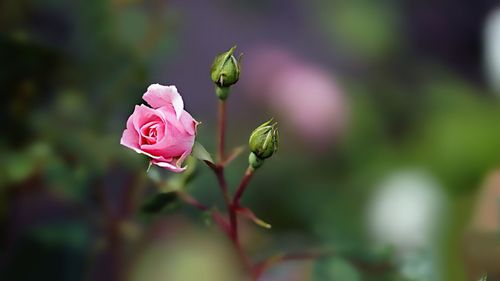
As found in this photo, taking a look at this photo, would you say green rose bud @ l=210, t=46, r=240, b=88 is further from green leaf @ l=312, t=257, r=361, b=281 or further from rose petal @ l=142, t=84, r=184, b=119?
green leaf @ l=312, t=257, r=361, b=281

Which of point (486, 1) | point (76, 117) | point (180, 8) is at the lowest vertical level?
point (76, 117)

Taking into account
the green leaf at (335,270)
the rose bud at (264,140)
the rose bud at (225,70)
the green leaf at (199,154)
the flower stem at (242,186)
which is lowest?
the green leaf at (335,270)

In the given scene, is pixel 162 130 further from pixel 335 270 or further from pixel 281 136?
pixel 281 136

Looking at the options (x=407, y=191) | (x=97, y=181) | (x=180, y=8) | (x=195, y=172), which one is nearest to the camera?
(x=195, y=172)

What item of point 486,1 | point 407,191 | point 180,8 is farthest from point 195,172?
point 486,1

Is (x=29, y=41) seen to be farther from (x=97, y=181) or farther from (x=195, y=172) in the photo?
(x=195, y=172)

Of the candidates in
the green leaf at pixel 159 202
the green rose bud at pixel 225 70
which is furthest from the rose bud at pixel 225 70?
the green leaf at pixel 159 202

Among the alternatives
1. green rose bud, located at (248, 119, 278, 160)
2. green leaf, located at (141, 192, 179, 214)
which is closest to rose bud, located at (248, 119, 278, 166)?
green rose bud, located at (248, 119, 278, 160)

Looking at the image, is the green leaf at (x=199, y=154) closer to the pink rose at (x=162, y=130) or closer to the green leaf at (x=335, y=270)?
the pink rose at (x=162, y=130)
